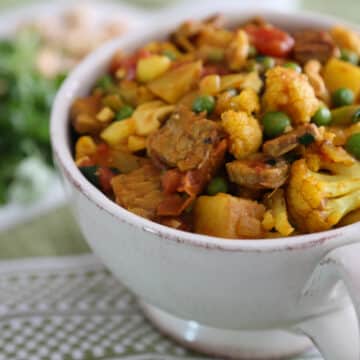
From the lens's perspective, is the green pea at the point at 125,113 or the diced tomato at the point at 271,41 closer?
the green pea at the point at 125,113

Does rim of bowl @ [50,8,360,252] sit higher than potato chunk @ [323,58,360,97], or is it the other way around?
potato chunk @ [323,58,360,97]

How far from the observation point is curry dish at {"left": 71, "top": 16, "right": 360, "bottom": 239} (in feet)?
5.26

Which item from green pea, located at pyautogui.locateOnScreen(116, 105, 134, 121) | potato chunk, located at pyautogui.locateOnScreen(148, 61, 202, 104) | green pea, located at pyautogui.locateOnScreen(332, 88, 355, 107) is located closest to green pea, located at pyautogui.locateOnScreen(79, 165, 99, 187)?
green pea, located at pyautogui.locateOnScreen(116, 105, 134, 121)

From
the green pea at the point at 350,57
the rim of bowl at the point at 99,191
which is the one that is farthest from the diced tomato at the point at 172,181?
the green pea at the point at 350,57

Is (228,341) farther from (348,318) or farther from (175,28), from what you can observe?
(175,28)

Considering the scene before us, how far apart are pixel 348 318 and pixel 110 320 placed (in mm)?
728

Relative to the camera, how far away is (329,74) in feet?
6.28

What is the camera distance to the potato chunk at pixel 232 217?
1575 millimetres

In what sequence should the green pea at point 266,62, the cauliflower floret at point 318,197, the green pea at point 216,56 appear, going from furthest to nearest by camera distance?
the green pea at point 216,56, the green pea at point 266,62, the cauliflower floret at point 318,197

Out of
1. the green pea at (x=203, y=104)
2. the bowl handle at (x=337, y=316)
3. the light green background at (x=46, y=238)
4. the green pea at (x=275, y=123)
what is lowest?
the light green background at (x=46, y=238)

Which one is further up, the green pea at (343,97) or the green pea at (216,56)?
the green pea at (343,97)

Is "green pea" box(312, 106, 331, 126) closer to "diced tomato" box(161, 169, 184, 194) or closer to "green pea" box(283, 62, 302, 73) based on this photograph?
"green pea" box(283, 62, 302, 73)

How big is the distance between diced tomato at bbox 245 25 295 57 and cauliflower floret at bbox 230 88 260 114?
0.30 metres

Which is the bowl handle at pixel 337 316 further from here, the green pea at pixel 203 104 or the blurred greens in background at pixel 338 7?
the blurred greens in background at pixel 338 7
